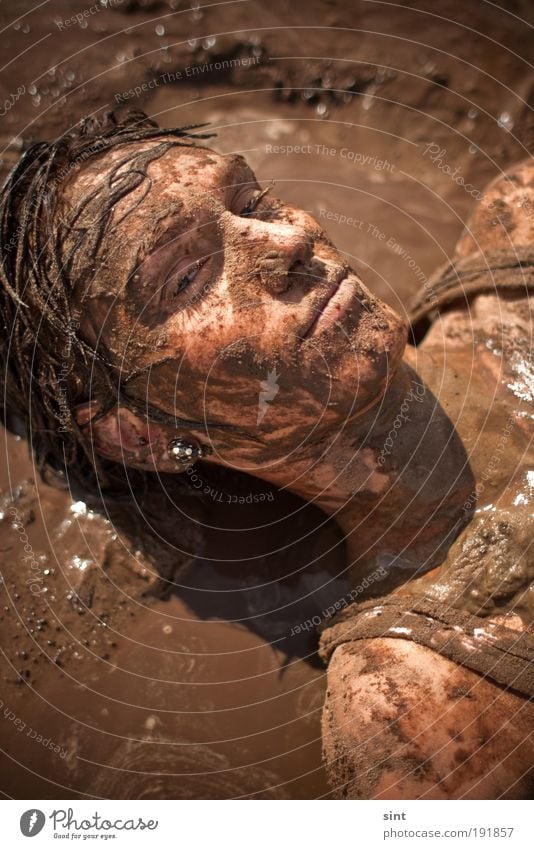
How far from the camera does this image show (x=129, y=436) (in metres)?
2.86

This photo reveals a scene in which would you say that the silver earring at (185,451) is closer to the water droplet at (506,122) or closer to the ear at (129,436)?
the ear at (129,436)

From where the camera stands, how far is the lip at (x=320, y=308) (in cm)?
253

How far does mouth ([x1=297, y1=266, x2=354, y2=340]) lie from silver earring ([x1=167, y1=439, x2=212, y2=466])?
65 cm

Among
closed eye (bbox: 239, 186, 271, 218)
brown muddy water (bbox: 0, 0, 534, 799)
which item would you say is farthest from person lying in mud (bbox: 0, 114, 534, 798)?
brown muddy water (bbox: 0, 0, 534, 799)

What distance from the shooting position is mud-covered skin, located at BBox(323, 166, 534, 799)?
2479 mm

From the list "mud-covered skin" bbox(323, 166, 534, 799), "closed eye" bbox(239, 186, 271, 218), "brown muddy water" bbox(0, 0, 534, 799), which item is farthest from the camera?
"brown muddy water" bbox(0, 0, 534, 799)

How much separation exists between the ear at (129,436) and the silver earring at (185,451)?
2 centimetres

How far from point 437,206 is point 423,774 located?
323 centimetres

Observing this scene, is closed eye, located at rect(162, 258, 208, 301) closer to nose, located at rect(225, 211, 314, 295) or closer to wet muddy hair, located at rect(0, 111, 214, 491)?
nose, located at rect(225, 211, 314, 295)

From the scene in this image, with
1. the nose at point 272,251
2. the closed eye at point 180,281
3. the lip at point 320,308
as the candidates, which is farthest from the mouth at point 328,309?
the closed eye at point 180,281

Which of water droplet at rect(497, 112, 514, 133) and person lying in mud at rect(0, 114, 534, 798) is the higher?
water droplet at rect(497, 112, 514, 133)

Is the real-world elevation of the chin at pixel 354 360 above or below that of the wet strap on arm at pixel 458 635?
above
